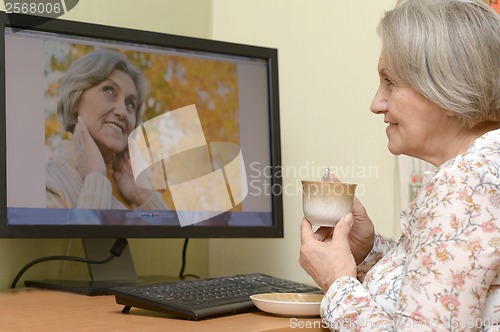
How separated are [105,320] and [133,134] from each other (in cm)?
55

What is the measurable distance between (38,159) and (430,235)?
33.4 inches

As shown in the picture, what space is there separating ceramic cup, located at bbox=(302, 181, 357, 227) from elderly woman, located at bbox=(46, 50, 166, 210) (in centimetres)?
49

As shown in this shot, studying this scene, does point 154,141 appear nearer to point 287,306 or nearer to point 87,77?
point 87,77

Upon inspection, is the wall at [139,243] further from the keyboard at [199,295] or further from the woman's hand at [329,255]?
the woman's hand at [329,255]

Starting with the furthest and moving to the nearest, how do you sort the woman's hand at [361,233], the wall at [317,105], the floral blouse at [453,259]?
the wall at [317,105] → the woman's hand at [361,233] → the floral blouse at [453,259]

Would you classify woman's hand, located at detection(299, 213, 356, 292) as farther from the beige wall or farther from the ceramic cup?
the beige wall

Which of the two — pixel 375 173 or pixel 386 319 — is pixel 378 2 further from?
pixel 386 319

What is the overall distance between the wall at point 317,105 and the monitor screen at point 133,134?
0.14 metres

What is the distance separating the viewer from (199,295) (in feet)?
4.52

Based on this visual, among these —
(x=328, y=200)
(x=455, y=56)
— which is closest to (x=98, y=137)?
(x=328, y=200)

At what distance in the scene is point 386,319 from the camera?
3.80 feet

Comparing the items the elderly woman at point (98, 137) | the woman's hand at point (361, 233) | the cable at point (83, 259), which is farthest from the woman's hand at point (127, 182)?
the woman's hand at point (361, 233)

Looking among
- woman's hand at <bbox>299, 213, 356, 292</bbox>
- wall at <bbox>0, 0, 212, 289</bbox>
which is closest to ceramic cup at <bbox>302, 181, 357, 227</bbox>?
woman's hand at <bbox>299, 213, 356, 292</bbox>

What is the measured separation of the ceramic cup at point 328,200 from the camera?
4.44 ft
